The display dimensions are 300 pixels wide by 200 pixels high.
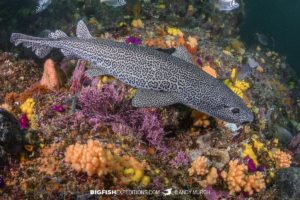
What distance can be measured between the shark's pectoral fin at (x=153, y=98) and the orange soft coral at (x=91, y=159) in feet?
3.84

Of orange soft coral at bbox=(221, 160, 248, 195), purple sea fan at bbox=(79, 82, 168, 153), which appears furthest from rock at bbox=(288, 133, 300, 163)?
purple sea fan at bbox=(79, 82, 168, 153)

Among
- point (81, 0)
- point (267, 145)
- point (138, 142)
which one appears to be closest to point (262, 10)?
point (81, 0)

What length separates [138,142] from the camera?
18.7 ft

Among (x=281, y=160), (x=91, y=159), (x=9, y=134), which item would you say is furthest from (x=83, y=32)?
(x=281, y=160)

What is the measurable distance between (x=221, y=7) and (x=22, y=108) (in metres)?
7.39

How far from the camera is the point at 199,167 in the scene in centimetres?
555

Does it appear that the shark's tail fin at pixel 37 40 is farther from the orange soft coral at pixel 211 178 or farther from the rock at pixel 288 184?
the rock at pixel 288 184

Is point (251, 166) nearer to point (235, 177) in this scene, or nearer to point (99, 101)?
point (235, 177)

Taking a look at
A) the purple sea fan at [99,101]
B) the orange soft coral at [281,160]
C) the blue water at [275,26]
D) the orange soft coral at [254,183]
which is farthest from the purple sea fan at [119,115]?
the blue water at [275,26]

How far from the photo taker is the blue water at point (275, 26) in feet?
110

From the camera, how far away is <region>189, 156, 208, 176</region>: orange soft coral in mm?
5551

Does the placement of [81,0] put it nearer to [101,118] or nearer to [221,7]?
[221,7]

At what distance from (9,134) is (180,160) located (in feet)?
10.3

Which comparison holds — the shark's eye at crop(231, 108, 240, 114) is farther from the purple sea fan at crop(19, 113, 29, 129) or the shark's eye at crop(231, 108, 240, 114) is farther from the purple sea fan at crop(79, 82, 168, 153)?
the purple sea fan at crop(19, 113, 29, 129)
